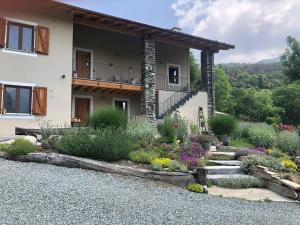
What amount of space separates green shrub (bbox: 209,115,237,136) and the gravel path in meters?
9.72

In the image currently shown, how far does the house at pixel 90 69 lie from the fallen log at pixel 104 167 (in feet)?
18.4

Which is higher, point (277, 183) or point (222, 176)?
point (222, 176)

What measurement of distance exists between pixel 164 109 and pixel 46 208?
1687 cm

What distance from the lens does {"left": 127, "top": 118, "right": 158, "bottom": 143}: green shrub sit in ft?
42.5

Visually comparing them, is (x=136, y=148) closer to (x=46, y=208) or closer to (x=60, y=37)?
(x=46, y=208)

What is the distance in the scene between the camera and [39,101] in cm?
1698

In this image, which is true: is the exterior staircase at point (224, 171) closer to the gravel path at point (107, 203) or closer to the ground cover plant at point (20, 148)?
the gravel path at point (107, 203)

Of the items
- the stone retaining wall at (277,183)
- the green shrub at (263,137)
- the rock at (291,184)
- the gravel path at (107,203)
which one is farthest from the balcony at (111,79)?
the rock at (291,184)

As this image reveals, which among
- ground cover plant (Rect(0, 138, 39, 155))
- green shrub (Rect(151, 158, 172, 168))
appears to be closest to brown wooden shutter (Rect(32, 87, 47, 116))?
ground cover plant (Rect(0, 138, 39, 155))

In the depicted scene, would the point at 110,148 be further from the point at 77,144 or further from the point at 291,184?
the point at 291,184

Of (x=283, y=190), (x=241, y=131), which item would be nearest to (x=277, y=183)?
(x=283, y=190)

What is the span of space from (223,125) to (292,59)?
24.1 meters

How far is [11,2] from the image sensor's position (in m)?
1.18

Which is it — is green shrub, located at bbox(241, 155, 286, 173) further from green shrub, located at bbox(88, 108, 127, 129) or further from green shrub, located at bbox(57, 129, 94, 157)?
green shrub, located at bbox(88, 108, 127, 129)
